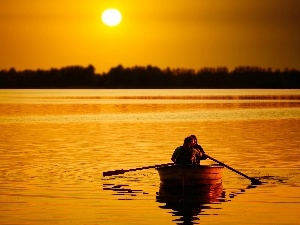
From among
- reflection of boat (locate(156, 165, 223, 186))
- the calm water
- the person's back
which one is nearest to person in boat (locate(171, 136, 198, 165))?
the person's back

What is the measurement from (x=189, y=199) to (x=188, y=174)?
102cm

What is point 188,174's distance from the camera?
23328 mm

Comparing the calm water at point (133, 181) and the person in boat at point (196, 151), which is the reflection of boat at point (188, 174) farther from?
the person in boat at point (196, 151)

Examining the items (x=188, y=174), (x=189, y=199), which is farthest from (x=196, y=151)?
(x=189, y=199)

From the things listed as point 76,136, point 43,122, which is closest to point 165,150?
point 76,136

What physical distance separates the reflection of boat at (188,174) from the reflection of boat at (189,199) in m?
0.13

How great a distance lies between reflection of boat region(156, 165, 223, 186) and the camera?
23219 millimetres

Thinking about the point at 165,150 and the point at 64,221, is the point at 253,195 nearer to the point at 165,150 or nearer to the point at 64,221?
the point at 64,221

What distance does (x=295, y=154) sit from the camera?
36438mm

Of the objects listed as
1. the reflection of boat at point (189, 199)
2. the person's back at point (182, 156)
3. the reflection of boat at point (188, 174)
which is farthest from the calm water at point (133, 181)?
the person's back at point (182, 156)

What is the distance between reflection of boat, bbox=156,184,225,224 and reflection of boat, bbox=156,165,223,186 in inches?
5.3

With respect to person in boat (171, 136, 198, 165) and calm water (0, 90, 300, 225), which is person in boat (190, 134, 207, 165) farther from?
calm water (0, 90, 300, 225)

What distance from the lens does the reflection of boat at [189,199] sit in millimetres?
20172

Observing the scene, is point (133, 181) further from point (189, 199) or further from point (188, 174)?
point (189, 199)
